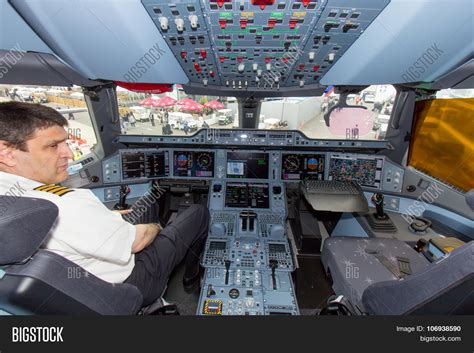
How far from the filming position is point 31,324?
91cm

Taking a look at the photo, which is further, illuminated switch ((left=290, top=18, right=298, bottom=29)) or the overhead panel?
illuminated switch ((left=290, top=18, right=298, bottom=29))

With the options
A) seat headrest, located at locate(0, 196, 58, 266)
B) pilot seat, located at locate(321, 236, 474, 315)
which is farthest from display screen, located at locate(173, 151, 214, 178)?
seat headrest, located at locate(0, 196, 58, 266)

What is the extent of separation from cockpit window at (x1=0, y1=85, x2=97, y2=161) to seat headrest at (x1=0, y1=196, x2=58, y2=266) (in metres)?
1.46

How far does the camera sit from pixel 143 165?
2934 mm

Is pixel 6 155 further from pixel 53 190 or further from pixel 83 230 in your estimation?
pixel 83 230

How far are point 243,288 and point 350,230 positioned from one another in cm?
153

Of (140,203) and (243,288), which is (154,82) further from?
(243,288)

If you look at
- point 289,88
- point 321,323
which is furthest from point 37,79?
point 321,323

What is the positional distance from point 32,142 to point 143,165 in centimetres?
185

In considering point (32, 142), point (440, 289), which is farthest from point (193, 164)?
point (440, 289)

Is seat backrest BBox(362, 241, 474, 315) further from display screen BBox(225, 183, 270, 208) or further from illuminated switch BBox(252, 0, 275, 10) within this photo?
display screen BBox(225, 183, 270, 208)

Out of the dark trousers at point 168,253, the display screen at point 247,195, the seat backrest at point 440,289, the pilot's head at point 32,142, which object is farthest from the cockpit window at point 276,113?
the seat backrest at point 440,289

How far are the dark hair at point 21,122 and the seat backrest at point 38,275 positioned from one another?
47 cm

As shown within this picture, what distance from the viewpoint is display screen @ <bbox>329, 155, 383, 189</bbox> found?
2771 mm
